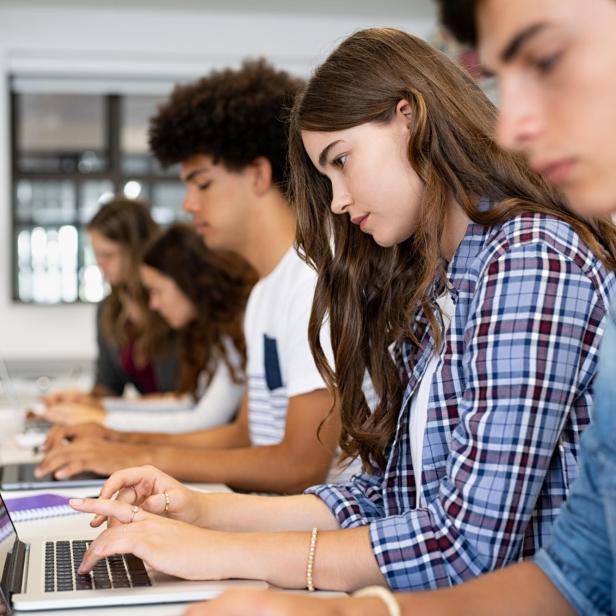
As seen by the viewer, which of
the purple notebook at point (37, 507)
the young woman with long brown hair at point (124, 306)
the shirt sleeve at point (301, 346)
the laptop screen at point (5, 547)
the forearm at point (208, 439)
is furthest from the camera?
the young woman with long brown hair at point (124, 306)

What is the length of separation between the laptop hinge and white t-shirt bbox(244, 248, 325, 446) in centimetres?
63

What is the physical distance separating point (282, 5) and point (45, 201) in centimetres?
185

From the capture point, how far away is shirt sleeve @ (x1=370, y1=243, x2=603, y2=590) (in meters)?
1.00

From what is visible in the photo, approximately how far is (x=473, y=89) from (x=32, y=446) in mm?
1542

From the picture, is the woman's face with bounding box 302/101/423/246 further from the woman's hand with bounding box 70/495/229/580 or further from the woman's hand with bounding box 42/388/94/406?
the woman's hand with bounding box 42/388/94/406

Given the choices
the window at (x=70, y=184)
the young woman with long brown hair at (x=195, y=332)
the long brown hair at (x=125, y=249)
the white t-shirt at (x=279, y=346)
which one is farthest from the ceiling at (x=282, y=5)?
the white t-shirt at (x=279, y=346)

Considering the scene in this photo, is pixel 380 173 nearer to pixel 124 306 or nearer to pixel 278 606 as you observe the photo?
pixel 278 606

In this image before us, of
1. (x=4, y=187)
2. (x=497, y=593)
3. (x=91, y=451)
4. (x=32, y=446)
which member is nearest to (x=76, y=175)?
(x=4, y=187)

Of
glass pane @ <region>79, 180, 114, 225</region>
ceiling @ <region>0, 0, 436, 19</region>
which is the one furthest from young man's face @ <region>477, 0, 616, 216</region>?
glass pane @ <region>79, 180, 114, 225</region>

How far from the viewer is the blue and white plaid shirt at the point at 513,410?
996 mm

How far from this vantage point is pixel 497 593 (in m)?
0.87

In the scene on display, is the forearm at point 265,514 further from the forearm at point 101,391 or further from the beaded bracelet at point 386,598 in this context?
the forearm at point 101,391

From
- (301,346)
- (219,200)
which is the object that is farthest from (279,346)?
(219,200)

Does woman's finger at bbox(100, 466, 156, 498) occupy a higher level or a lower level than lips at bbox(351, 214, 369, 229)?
lower
